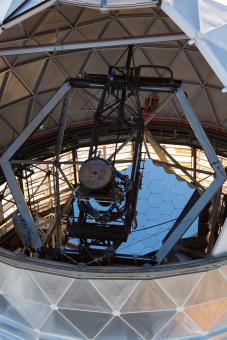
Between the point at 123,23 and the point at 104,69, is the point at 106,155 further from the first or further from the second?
the point at 123,23

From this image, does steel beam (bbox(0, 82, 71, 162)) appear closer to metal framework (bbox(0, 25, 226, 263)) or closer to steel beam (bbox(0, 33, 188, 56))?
metal framework (bbox(0, 25, 226, 263))

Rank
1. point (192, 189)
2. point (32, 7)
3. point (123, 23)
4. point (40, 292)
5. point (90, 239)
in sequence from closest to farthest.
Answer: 1. point (32, 7)
2. point (40, 292)
3. point (90, 239)
4. point (123, 23)
5. point (192, 189)

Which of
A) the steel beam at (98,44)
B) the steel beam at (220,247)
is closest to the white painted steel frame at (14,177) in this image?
the steel beam at (98,44)

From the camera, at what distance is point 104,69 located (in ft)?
77.3

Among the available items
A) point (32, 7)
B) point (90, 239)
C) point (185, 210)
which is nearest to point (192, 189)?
point (185, 210)

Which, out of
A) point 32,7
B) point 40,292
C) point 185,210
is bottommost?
point 40,292

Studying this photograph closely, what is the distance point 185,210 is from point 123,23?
Answer: 6.48 meters

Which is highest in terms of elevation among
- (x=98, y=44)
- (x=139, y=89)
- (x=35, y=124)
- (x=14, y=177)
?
(x=139, y=89)

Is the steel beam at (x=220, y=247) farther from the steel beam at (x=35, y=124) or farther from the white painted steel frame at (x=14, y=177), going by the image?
the steel beam at (x=35, y=124)

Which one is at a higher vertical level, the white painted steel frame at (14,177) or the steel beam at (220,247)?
the white painted steel frame at (14,177)

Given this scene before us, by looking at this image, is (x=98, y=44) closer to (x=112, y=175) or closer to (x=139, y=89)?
(x=139, y=89)

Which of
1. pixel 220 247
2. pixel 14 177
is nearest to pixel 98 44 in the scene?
pixel 14 177

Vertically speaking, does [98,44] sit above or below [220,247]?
above

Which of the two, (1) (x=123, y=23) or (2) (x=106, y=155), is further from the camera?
(2) (x=106, y=155)
